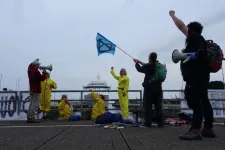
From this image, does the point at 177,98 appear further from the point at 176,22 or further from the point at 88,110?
the point at 176,22

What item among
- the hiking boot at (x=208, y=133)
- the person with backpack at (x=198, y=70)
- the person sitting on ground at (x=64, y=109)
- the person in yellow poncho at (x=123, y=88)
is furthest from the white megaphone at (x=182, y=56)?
the person sitting on ground at (x=64, y=109)

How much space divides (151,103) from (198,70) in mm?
2827

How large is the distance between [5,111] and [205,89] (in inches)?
382

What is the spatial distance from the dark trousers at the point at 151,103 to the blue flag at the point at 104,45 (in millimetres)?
3648

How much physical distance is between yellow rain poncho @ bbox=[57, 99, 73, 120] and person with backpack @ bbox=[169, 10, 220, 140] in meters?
7.97

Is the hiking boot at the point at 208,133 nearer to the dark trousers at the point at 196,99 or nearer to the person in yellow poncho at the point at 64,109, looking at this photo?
the dark trousers at the point at 196,99

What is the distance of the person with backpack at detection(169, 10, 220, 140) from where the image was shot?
13.9 feet

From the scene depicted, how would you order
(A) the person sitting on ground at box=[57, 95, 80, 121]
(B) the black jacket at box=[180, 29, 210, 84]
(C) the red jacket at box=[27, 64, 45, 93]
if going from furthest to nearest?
(A) the person sitting on ground at box=[57, 95, 80, 121]
(C) the red jacket at box=[27, 64, 45, 93]
(B) the black jacket at box=[180, 29, 210, 84]

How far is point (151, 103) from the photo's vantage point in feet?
23.2

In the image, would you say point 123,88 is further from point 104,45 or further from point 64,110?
point 64,110

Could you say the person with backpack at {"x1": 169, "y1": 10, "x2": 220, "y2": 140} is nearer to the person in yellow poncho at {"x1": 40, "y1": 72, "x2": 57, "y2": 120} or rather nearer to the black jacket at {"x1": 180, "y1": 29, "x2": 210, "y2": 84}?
the black jacket at {"x1": 180, "y1": 29, "x2": 210, "y2": 84}

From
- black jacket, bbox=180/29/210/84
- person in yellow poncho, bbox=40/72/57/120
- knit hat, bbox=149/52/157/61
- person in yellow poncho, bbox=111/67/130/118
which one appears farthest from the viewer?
person in yellow poncho, bbox=40/72/57/120

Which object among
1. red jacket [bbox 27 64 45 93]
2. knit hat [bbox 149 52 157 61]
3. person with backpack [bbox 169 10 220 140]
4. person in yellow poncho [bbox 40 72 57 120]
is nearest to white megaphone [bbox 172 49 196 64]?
person with backpack [bbox 169 10 220 140]

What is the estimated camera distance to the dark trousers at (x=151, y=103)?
684 cm
